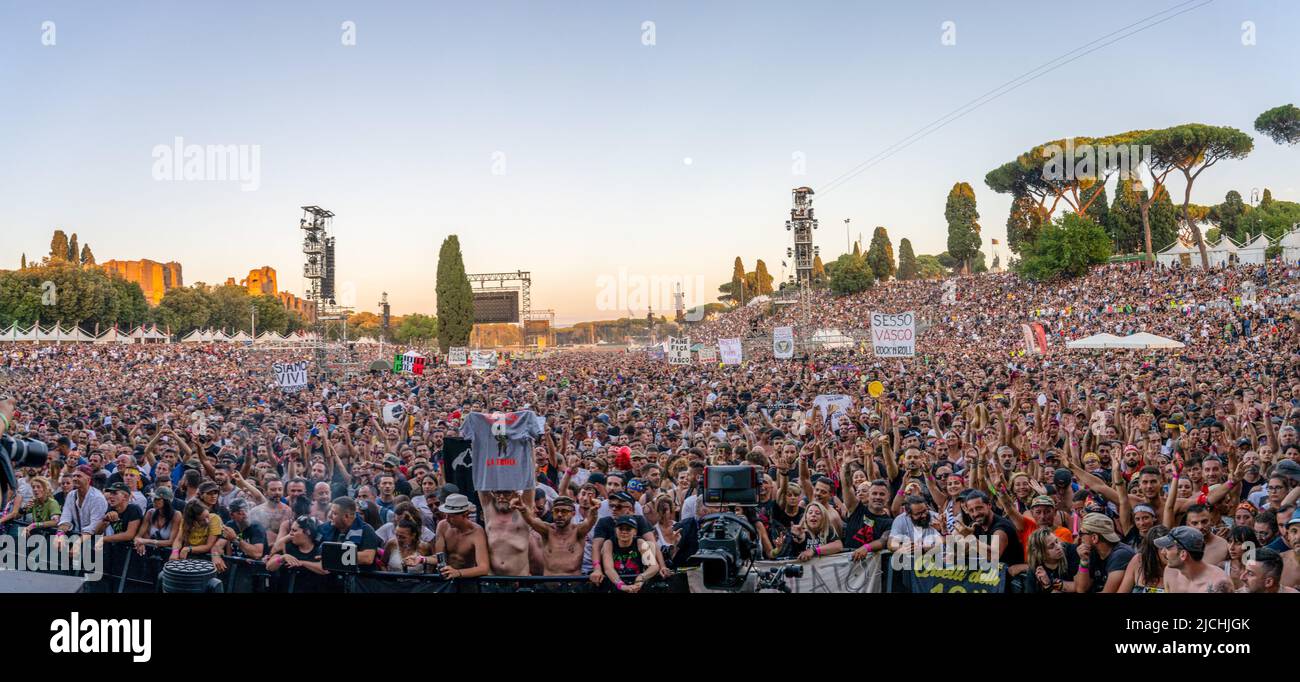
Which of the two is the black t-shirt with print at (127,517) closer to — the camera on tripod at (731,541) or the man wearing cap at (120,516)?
the man wearing cap at (120,516)

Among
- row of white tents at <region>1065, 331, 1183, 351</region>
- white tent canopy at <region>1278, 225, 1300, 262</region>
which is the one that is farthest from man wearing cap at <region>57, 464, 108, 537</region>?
white tent canopy at <region>1278, 225, 1300, 262</region>

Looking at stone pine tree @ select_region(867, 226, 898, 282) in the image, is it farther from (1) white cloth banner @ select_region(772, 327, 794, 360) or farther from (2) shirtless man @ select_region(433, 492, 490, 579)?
(2) shirtless man @ select_region(433, 492, 490, 579)

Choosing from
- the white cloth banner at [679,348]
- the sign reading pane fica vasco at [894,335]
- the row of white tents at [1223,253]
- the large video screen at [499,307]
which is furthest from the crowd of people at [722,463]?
the large video screen at [499,307]

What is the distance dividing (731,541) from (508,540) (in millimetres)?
1536

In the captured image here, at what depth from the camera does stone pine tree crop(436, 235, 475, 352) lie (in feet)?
169

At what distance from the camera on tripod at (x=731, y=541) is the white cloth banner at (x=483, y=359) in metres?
19.8

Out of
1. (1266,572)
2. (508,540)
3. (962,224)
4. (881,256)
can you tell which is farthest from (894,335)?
(881,256)

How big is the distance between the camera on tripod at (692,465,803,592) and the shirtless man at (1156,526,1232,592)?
193cm

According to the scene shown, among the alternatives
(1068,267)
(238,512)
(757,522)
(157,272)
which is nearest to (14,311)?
(157,272)

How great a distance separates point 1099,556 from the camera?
15.3 feet
